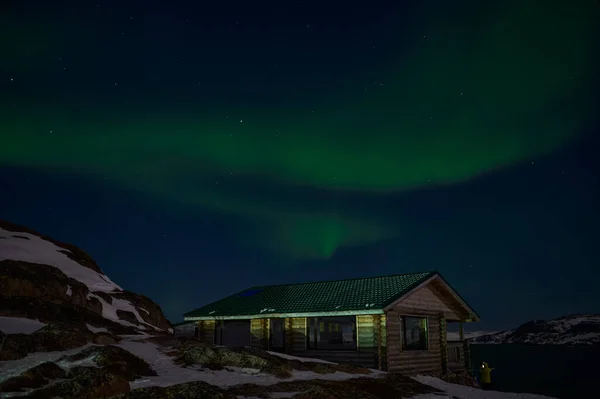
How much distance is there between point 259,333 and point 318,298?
4.28 metres

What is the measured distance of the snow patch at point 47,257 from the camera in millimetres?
32500

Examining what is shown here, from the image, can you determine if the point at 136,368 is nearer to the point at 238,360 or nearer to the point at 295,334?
the point at 238,360

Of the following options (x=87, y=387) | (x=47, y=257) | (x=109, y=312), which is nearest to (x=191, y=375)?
(x=87, y=387)

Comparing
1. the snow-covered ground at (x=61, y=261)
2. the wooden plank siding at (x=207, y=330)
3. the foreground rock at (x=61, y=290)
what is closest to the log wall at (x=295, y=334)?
the wooden plank siding at (x=207, y=330)

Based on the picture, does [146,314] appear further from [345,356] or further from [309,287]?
[345,356]

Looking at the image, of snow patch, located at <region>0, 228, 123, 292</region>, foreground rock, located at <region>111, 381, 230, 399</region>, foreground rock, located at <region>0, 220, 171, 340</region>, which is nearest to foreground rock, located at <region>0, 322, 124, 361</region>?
foreground rock, located at <region>111, 381, 230, 399</region>

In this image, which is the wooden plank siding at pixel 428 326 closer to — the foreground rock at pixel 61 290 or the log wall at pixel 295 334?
the log wall at pixel 295 334

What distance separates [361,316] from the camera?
961 inches

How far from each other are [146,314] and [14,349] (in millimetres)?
24007

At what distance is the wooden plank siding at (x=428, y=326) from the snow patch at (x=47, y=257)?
23.5 m

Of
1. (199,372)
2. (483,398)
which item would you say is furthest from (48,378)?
(483,398)

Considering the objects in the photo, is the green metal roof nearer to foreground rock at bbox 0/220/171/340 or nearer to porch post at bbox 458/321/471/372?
foreground rock at bbox 0/220/171/340

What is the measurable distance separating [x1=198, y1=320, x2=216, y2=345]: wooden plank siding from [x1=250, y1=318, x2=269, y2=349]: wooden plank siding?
166 inches

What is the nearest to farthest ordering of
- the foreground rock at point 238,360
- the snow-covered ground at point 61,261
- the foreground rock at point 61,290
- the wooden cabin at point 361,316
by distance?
the foreground rock at point 238,360, the wooden cabin at point 361,316, the foreground rock at point 61,290, the snow-covered ground at point 61,261
